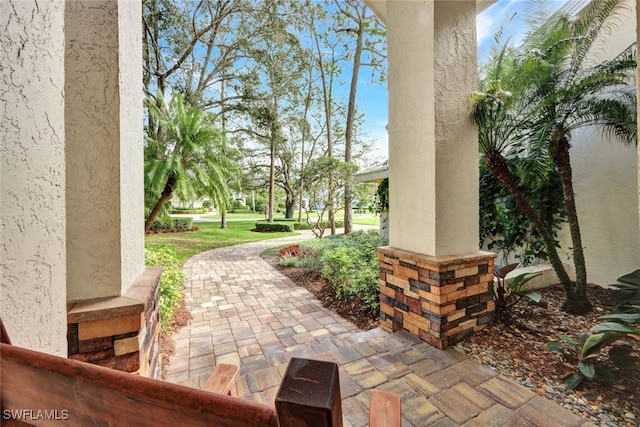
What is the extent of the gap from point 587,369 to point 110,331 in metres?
3.10

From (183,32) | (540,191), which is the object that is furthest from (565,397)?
(183,32)

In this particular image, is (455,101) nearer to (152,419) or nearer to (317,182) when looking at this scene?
(152,419)

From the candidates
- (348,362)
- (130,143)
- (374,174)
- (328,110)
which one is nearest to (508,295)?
(348,362)

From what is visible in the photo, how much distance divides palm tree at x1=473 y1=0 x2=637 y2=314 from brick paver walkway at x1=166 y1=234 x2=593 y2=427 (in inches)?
86.6

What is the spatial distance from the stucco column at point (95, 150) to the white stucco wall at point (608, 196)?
548 centimetres

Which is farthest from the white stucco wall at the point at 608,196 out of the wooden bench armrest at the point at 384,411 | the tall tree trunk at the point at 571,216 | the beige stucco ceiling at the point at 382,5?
the wooden bench armrest at the point at 384,411

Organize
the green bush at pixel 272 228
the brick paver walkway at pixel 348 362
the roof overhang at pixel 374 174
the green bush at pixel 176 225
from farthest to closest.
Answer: the green bush at pixel 272 228
the green bush at pixel 176 225
the roof overhang at pixel 374 174
the brick paver walkway at pixel 348 362

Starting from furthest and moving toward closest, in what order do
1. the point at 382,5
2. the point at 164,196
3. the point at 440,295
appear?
1. the point at 164,196
2. the point at 382,5
3. the point at 440,295

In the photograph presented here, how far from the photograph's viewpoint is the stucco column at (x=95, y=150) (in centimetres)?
140

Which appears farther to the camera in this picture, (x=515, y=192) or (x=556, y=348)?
(x=515, y=192)

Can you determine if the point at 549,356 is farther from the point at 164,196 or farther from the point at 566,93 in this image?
the point at 164,196

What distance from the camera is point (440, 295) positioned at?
244 cm

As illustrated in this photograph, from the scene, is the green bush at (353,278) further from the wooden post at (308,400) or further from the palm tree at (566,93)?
the wooden post at (308,400)

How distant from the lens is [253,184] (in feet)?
76.6
